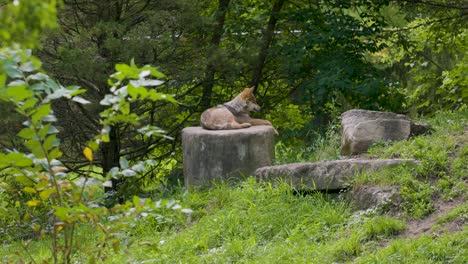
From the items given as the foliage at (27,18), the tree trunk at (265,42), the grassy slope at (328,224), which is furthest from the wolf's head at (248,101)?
the foliage at (27,18)

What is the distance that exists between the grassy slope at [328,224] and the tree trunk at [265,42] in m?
5.38

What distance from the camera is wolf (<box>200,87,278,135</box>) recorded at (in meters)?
10.8

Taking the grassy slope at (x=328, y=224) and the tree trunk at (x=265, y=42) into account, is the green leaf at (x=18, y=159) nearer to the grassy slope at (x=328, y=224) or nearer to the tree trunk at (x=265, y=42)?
the grassy slope at (x=328, y=224)

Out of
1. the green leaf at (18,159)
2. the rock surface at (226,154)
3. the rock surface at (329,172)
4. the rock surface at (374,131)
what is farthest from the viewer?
the rock surface at (226,154)

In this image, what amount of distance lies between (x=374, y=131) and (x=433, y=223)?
3045 millimetres

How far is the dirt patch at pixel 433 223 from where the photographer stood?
6.93 metres

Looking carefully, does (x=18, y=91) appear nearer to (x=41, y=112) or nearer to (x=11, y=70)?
(x=11, y=70)

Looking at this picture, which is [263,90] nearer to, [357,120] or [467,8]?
[467,8]

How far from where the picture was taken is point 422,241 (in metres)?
6.59

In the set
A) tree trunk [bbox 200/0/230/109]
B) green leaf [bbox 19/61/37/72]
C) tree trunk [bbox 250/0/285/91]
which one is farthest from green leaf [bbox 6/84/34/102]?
tree trunk [bbox 250/0/285/91]

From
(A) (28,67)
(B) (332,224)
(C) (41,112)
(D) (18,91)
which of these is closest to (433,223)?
(B) (332,224)

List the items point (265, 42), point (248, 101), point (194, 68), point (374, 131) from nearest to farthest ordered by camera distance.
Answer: point (374, 131), point (248, 101), point (194, 68), point (265, 42)

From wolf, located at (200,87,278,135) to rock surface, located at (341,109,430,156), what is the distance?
1409 mm

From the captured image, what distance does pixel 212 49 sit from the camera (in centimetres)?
1322
